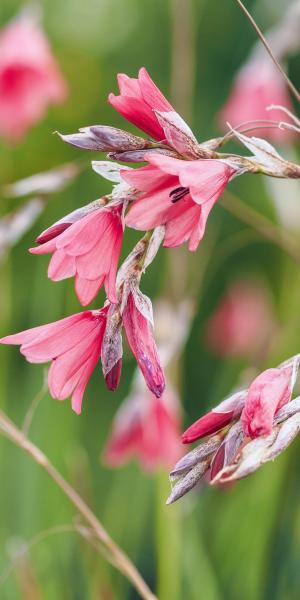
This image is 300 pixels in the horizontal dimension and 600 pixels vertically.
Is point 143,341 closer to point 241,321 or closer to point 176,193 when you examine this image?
point 176,193

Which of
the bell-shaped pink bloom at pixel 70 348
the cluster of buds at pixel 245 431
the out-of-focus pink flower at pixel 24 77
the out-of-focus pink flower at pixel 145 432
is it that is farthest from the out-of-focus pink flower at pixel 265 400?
the out-of-focus pink flower at pixel 24 77

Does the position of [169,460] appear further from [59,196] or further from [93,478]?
[59,196]

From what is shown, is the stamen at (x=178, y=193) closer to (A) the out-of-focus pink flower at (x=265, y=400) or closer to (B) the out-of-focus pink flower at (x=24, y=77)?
(A) the out-of-focus pink flower at (x=265, y=400)

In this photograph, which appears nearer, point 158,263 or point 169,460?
point 169,460

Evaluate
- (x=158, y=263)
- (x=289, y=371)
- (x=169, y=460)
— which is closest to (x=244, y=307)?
(x=158, y=263)

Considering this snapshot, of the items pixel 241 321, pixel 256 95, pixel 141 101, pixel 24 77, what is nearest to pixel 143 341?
pixel 141 101

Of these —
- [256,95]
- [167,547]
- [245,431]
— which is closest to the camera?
[245,431]

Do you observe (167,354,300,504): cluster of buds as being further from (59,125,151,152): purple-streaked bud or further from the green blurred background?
the green blurred background
